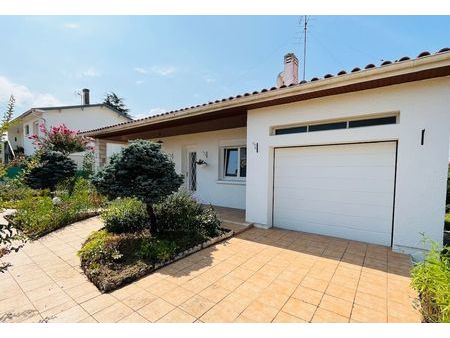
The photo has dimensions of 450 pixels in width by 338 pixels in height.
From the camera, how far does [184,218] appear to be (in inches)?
225

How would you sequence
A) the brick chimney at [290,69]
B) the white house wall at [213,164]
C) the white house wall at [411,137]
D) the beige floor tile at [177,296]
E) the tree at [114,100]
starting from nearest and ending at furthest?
the beige floor tile at [177,296] < the white house wall at [411,137] < the brick chimney at [290,69] < the white house wall at [213,164] < the tree at [114,100]

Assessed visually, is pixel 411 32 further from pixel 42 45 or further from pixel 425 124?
pixel 42 45

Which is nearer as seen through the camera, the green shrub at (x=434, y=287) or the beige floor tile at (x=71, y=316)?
the green shrub at (x=434, y=287)

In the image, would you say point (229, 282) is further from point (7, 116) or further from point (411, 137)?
point (411, 137)

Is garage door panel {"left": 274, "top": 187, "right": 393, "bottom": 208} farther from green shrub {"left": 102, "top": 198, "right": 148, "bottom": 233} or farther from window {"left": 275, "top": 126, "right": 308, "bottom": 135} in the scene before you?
green shrub {"left": 102, "top": 198, "right": 148, "bottom": 233}

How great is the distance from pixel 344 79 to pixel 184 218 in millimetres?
4717

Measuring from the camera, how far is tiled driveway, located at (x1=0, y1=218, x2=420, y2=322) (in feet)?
9.12

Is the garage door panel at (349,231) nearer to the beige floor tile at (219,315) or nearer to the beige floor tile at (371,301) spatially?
the beige floor tile at (371,301)

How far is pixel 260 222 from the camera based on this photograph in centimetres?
651

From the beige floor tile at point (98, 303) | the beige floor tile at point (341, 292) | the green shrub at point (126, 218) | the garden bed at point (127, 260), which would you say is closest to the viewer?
the beige floor tile at point (98, 303)

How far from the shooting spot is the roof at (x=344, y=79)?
12.5ft

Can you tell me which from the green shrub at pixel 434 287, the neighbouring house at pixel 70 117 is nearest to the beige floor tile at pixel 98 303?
the green shrub at pixel 434 287
